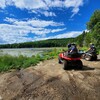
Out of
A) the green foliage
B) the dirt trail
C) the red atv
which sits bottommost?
the dirt trail

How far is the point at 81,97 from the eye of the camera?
6.88 m

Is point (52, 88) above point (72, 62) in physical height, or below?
below

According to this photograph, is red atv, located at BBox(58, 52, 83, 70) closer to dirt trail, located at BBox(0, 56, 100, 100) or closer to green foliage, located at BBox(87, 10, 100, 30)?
dirt trail, located at BBox(0, 56, 100, 100)

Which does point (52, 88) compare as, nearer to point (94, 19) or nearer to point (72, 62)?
point (72, 62)

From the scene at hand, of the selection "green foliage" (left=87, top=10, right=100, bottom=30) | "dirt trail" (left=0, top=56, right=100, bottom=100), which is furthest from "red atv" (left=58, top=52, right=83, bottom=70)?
"green foliage" (left=87, top=10, right=100, bottom=30)

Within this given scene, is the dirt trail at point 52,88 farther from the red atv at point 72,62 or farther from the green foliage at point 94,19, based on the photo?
the green foliage at point 94,19

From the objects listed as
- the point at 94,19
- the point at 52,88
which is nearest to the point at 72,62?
the point at 52,88

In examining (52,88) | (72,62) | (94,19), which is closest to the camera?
(52,88)

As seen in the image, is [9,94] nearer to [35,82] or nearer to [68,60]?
[35,82]

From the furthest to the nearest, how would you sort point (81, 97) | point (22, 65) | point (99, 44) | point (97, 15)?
point (97, 15) → point (99, 44) → point (22, 65) → point (81, 97)

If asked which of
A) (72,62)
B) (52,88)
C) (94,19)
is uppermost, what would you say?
(94,19)

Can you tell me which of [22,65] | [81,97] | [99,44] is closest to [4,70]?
[22,65]

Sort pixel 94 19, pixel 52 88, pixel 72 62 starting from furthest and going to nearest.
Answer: pixel 94 19, pixel 72 62, pixel 52 88

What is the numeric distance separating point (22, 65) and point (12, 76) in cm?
328
